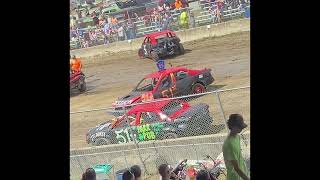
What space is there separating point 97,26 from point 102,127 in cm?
1889

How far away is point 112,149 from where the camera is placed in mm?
11984

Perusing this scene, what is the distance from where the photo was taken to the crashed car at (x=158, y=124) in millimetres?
11539

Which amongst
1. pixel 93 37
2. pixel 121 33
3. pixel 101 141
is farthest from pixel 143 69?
pixel 101 141

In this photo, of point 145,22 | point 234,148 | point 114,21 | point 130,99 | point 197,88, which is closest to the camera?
point 234,148

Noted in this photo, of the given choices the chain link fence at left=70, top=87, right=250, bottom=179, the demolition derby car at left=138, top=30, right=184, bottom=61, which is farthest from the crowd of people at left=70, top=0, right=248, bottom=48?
the chain link fence at left=70, top=87, right=250, bottom=179

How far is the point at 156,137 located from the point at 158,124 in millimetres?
336

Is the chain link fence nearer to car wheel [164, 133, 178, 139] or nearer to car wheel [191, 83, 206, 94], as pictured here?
car wheel [164, 133, 178, 139]

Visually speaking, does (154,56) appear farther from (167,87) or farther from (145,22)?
(167,87)

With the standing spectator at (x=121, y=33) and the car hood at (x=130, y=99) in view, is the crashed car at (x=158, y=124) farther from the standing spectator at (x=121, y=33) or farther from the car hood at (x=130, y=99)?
the standing spectator at (x=121, y=33)

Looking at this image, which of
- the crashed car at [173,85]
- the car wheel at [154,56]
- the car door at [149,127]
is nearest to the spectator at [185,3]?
the car wheel at [154,56]

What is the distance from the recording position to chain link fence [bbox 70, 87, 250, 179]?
1052 centimetres

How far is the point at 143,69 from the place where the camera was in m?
23.5
